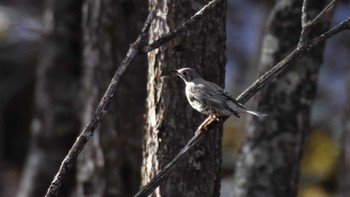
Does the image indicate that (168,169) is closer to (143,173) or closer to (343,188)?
(143,173)

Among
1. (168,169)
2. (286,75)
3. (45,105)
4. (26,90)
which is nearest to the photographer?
(168,169)

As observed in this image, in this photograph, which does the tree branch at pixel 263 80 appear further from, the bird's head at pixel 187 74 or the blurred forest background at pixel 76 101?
the blurred forest background at pixel 76 101

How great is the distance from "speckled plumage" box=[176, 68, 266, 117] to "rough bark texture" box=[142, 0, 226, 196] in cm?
18

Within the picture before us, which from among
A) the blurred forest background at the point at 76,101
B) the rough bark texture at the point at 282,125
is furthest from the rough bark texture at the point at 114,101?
the rough bark texture at the point at 282,125

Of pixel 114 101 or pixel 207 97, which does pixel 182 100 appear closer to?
pixel 207 97

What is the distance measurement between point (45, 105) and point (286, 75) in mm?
3776

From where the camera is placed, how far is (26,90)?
14.1m

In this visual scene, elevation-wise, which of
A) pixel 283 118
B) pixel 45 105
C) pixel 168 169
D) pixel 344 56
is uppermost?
pixel 344 56

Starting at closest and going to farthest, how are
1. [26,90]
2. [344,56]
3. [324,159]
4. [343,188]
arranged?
[343,188] → [324,159] → [26,90] → [344,56]

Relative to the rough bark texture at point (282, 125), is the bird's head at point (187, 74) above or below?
below

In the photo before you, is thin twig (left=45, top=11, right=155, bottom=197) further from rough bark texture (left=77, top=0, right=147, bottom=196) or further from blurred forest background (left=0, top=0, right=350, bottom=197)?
rough bark texture (left=77, top=0, right=147, bottom=196)

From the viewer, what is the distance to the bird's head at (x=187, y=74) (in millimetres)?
4664

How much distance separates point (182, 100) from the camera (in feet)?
16.3

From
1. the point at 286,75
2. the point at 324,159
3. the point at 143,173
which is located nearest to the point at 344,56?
the point at 324,159
